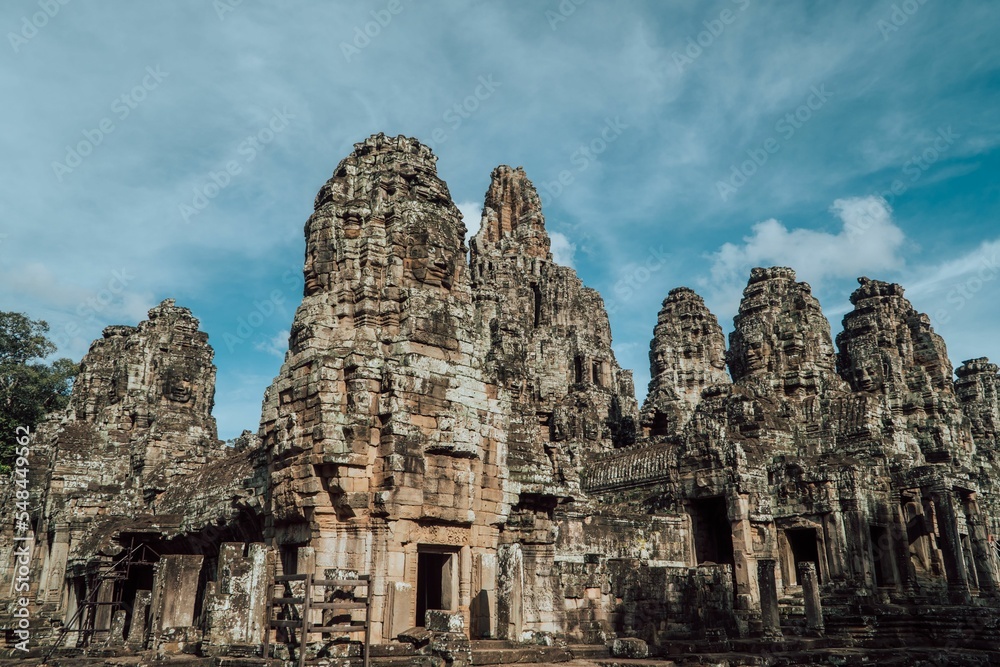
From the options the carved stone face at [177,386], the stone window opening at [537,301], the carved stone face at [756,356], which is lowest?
the carved stone face at [177,386]

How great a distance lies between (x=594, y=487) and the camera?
26.9 m

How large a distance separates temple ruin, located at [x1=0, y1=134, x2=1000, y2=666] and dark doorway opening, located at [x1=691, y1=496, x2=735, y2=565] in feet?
0.25

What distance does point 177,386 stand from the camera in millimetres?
26641

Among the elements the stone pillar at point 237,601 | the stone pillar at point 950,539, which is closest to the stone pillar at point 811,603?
the stone pillar at point 950,539

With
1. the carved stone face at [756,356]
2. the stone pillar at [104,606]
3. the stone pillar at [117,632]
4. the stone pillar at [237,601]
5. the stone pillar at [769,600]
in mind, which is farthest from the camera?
the carved stone face at [756,356]

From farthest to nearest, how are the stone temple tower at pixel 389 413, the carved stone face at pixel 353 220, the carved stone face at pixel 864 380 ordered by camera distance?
the carved stone face at pixel 864 380, the carved stone face at pixel 353 220, the stone temple tower at pixel 389 413

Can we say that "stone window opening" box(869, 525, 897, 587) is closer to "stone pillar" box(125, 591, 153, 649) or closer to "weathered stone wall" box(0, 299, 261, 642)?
"weathered stone wall" box(0, 299, 261, 642)

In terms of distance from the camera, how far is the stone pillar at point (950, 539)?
77.8 ft

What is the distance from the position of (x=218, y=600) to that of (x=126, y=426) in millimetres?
16310

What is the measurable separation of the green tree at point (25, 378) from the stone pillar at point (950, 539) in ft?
127

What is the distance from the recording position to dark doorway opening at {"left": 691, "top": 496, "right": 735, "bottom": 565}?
2256cm

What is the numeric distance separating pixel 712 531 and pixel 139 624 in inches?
594

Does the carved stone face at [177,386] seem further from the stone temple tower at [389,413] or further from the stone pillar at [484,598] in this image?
the stone pillar at [484,598]

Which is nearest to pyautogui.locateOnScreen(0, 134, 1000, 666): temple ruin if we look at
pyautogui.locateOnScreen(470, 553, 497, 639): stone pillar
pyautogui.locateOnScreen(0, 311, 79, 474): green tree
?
pyautogui.locateOnScreen(470, 553, 497, 639): stone pillar
